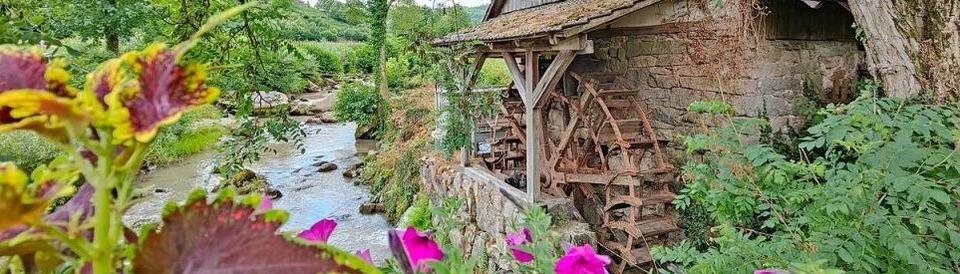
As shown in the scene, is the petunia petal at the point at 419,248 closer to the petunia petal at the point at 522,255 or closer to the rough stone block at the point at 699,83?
the petunia petal at the point at 522,255

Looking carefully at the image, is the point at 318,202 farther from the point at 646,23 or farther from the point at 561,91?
the point at 646,23

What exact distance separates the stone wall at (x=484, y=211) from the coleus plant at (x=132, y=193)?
4.22m

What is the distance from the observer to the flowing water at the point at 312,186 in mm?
7145

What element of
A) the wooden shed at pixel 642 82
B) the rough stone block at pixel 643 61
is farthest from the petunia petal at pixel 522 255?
the rough stone block at pixel 643 61

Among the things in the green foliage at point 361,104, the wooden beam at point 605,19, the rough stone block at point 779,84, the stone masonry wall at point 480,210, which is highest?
the wooden beam at point 605,19

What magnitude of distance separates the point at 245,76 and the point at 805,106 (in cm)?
360

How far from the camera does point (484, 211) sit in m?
5.92

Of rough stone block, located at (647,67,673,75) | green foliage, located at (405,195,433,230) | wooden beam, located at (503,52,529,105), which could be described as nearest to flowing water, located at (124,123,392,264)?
green foliage, located at (405,195,433,230)

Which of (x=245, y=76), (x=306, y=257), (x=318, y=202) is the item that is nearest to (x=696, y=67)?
(x=245, y=76)

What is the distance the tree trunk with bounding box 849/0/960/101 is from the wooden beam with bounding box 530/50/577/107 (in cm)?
196

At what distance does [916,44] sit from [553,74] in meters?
2.42

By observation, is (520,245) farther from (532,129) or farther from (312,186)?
(312,186)

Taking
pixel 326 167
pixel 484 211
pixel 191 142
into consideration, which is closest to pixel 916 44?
pixel 484 211

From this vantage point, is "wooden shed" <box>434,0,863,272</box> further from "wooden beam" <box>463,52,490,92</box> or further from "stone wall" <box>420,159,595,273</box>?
"stone wall" <box>420,159,595,273</box>
